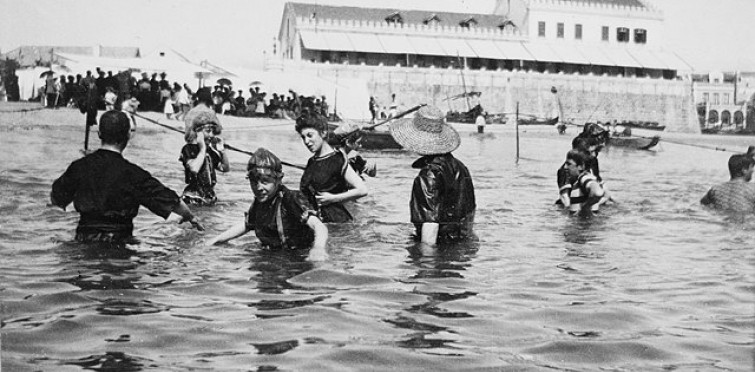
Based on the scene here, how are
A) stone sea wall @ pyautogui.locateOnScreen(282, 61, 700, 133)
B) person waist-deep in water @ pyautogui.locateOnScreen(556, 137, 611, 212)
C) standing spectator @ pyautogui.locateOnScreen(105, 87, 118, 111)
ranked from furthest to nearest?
1. stone sea wall @ pyautogui.locateOnScreen(282, 61, 700, 133)
2. standing spectator @ pyautogui.locateOnScreen(105, 87, 118, 111)
3. person waist-deep in water @ pyautogui.locateOnScreen(556, 137, 611, 212)

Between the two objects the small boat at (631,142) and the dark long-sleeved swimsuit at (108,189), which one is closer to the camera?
the dark long-sleeved swimsuit at (108,189)

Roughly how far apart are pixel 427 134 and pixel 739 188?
366 centimetres

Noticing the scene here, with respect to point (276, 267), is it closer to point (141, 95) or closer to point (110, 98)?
point (110, 98)

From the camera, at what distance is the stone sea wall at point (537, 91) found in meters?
44.4

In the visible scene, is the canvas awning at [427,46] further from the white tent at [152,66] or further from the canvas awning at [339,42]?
the white tent at [152,66]

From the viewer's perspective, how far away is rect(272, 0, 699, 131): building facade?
147ft

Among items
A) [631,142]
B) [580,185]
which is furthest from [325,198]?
[631,142]

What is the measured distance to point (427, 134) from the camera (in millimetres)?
5305

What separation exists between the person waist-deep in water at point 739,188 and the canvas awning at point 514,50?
41141mm

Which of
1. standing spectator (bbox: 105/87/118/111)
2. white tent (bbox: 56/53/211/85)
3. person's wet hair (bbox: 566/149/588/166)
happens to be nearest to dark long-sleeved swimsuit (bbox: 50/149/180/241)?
person's wet hair (bbox: 566/149/588/166)

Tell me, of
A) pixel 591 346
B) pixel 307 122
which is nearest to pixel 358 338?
pixel 591 346

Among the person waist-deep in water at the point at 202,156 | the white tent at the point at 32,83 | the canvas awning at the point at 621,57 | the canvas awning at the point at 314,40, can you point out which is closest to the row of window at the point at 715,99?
the canvas awning at the point at 621,57

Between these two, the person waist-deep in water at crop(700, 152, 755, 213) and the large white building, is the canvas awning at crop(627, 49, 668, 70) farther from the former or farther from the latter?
the person waist-deep in water at crop(700, 152, 755, 213)

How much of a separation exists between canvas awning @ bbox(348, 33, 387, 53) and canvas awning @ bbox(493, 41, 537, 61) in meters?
7.38
